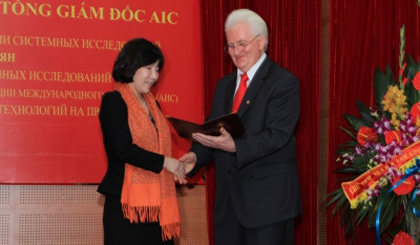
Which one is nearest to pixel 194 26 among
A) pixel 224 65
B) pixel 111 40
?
pixel 224 65

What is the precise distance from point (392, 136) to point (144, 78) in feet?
4.43

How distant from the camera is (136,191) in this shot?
254 cm

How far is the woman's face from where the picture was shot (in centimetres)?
268

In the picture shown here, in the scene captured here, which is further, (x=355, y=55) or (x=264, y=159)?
(x=355, y=55)

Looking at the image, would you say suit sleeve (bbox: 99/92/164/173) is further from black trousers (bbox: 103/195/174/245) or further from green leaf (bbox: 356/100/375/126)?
green leaf (bbox: 356/100/375/126)

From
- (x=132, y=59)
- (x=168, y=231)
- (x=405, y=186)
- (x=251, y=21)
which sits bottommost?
(x=168, y=231)

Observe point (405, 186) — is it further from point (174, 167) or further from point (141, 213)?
point (141, 213)

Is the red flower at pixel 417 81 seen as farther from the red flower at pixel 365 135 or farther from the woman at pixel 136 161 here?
the woman at pixel 136 161

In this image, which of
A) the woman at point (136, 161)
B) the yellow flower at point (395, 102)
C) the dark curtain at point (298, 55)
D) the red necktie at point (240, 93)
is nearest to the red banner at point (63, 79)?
the dark curtain at point (298, 55)

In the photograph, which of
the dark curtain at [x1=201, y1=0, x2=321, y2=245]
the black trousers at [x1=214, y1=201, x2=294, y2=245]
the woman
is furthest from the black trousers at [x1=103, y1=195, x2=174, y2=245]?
the dark curtain at [x1=201, y1=0, x2=321, y2=245]

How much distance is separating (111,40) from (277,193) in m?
2.18

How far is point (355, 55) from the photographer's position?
3.91 m

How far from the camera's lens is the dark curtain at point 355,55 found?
148 inches

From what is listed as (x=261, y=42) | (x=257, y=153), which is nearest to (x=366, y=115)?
(x=261, y=42)
